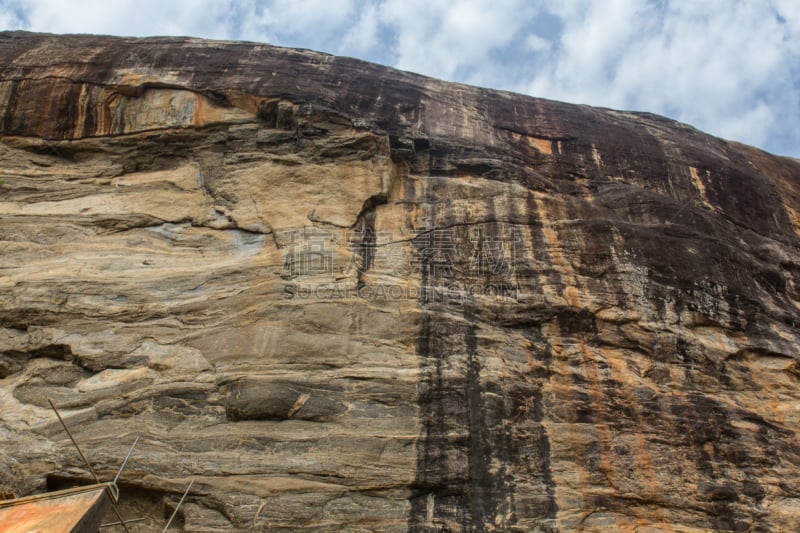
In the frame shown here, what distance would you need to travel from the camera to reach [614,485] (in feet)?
27.8

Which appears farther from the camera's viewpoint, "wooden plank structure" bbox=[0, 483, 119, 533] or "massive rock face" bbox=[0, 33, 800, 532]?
"massive rock face" bbox=[0, 33, 800, 532]

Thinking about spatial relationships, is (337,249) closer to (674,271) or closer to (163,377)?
(163,377)

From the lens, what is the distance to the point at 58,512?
22.0 ft

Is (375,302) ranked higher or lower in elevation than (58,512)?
higher

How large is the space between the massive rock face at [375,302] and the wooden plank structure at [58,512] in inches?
45.0

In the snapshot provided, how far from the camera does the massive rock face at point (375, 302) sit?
8.30 meters

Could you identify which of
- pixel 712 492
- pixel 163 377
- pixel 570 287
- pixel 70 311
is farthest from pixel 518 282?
pixel 70 311

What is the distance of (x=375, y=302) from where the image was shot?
385 inches

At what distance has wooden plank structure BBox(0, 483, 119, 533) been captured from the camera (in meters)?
6.50

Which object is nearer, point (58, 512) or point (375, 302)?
point (58, 512)

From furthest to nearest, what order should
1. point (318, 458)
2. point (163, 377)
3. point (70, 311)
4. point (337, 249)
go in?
point (337, 249) < point (70, 311) < point (163, 377) < point (318, 458)

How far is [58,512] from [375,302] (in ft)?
15.2

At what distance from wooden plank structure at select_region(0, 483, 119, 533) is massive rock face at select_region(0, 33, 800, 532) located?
1.14 metres

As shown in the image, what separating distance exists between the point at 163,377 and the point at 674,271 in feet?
25.0
